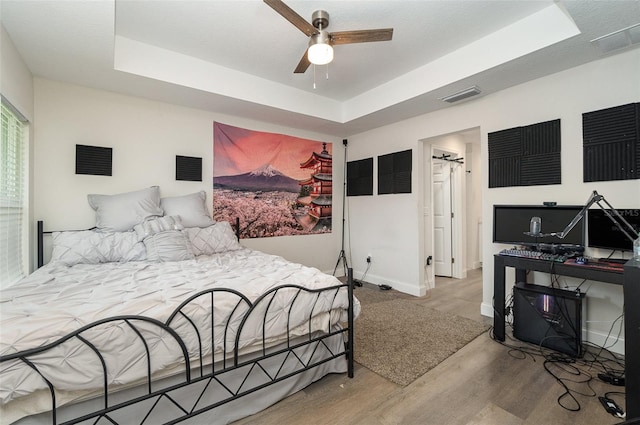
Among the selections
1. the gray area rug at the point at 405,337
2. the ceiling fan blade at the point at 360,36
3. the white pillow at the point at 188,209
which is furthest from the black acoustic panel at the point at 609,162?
the white pillow at the point at 188,209

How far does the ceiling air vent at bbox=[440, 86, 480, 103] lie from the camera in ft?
9.68

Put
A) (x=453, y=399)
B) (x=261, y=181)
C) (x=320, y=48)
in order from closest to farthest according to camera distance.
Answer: (x=453, y=399)
(x=320, y=48)
(x=261, y=181)

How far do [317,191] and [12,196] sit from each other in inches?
133

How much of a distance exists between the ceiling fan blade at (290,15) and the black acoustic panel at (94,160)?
7.76 ft

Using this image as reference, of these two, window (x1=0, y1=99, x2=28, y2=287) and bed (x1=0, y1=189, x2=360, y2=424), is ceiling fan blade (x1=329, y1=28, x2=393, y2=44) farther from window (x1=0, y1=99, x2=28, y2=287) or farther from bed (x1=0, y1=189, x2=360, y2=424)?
window (x1=0, y1=99, x2=28, y2=287)

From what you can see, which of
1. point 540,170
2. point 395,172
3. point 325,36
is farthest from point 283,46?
point 540,170

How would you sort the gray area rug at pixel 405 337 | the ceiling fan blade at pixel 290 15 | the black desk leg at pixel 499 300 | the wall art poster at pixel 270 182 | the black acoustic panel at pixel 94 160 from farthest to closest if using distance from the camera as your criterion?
the wall art poster at pixel 270 182
the black acoustic panel at pixel 94 160
the black desk leg at pixel 499 300
the gray area rug at pixel 405 337
the ceiling fan blade at pixel 290 15

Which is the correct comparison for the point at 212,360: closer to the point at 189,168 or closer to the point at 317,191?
the point at 189,168

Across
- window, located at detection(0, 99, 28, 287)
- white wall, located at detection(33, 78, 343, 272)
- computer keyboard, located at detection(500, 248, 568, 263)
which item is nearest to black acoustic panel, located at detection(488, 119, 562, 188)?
computer keyboard, located at detection(500, 248, 568, 263)

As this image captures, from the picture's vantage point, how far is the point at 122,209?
9.07 feet

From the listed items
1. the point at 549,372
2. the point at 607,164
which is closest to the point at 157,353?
the point at 549,372

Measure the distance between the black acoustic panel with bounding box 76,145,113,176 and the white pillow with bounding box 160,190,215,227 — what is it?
0.62 meters

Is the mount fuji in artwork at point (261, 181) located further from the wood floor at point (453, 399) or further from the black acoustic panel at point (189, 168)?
the wood floor at point (453, 399)

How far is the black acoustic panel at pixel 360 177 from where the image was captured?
4.58 metres
